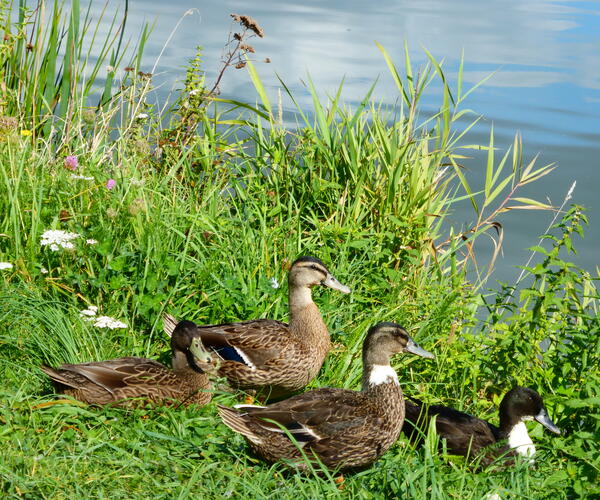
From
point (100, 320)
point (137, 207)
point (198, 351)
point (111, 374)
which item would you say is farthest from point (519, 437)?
point (137, 207)

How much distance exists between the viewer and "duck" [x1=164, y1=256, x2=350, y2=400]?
533cm

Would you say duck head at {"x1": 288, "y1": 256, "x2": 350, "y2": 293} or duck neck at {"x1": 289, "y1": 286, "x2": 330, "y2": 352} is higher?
duck head at {"x1": 288, "y1": 256, "x2": 350, "y2": 293}

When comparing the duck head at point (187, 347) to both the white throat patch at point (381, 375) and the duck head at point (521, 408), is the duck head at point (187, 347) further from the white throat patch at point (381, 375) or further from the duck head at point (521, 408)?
the duck head at point (521, 408)

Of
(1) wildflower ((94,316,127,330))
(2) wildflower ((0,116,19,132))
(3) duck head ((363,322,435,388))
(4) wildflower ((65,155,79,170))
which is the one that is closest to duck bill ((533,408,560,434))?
(3) duck head ((363,322,435,388))

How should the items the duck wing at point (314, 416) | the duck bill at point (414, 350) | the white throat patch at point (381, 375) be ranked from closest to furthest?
the duck wing at point (314, 416), the white throat patch at point (381, 375), the duck bill at point (414, 350)

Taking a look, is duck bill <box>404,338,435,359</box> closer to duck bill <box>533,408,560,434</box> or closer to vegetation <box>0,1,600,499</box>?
vegetation <box>0,1,600,499</box>

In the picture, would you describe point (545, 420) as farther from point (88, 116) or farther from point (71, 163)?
point (88, 116)

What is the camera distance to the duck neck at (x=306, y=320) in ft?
18.0

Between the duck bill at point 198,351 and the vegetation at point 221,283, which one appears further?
the duck bill at point 198,351

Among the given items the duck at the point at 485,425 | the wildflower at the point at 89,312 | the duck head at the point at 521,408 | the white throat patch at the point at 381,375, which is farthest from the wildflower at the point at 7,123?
the duck head at the point at 521,408

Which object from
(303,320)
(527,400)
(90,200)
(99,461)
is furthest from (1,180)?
(527,400)

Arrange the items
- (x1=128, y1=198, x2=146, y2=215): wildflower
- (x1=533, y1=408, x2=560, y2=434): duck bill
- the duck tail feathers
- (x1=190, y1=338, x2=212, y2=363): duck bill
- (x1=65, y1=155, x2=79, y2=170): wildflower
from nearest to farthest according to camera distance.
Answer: the duck tail feathers
(x1=190, y1=338, x2=212, y2=363): duck bill
(x1=533, y1=408, x2=560, y2=434): duck bill
(x1=128, y1=198, x2=146, y2=215): wildflower
(x1=65, y1=155, x2=79, y2=170): wildflower

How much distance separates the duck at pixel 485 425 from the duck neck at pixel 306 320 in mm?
635

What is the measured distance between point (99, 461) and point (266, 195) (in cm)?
319
